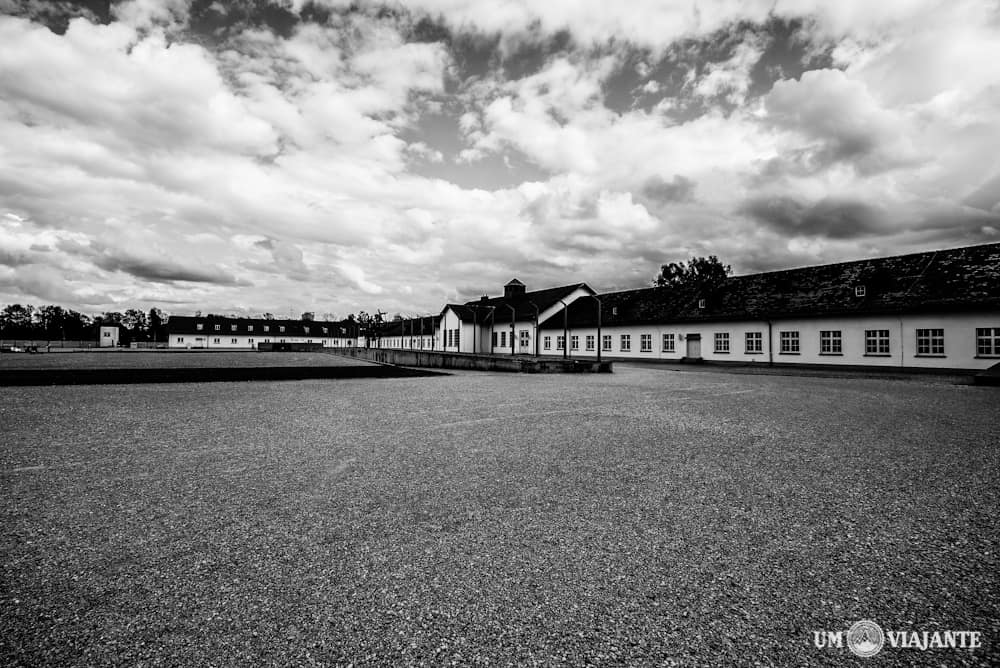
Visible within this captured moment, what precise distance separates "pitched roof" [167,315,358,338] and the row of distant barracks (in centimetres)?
6770

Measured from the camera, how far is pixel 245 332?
101875mm

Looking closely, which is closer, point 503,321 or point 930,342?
point 930,342

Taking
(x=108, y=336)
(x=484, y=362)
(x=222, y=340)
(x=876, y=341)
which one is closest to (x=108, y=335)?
(x=108, y=336)

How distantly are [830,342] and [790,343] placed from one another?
2003 millimetres

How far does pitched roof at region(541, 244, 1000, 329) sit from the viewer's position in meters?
22.1

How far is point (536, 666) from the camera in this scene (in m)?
2.25

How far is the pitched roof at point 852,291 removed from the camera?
2206 centimetres

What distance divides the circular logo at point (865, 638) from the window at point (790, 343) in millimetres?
28329

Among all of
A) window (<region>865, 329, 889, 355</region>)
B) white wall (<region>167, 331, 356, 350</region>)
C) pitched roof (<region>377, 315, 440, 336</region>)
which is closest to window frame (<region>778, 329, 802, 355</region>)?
window (<region>865, 329, 889, 355</region>)

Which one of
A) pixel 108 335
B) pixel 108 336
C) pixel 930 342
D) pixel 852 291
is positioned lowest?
pixel 930 342

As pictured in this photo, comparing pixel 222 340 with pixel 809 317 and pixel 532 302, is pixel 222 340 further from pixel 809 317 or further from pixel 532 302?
pixel 809 317

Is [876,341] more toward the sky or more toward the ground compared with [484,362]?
more toward the sky

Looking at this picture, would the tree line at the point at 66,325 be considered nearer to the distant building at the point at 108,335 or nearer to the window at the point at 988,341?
the distant building at the point at 108,335

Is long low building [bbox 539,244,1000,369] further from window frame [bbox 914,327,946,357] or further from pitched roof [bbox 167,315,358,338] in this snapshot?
pitched roof [bbox 167,315,358,338]
